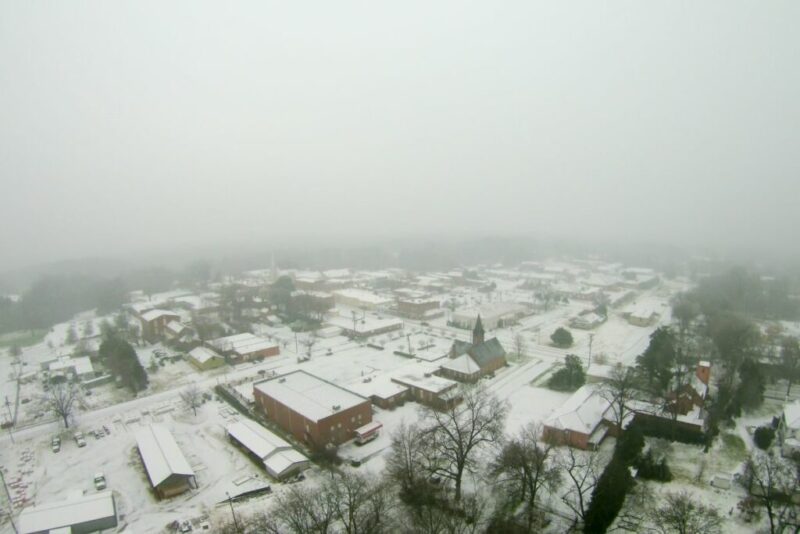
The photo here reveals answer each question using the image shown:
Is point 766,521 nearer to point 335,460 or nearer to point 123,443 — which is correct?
point 335,460

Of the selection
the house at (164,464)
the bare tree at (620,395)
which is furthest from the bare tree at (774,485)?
the house at (164,464)

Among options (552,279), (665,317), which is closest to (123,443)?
(665,317)

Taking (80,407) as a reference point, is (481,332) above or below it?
above

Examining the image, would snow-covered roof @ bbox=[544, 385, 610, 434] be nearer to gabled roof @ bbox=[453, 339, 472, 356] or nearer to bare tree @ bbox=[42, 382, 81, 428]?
gabled roof @ bbox=[453, 339, 472, 356]

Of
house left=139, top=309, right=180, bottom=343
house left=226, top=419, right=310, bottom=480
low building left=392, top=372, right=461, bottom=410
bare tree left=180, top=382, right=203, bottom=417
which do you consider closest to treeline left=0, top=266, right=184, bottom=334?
house left=139, top=309, right=180, bottom=343

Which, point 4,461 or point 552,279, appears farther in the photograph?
point 552,279

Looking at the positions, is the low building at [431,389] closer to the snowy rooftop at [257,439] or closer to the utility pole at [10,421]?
the snowy rooftop at [257,439]
